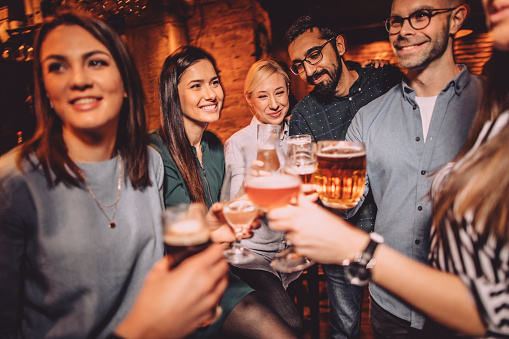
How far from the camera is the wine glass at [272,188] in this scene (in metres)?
1.08

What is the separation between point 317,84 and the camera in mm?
2719

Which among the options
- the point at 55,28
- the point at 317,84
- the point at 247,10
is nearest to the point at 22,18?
the point at 247,10

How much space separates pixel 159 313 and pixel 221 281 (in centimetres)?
23

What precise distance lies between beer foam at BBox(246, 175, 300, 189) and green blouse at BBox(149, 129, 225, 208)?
0.96m

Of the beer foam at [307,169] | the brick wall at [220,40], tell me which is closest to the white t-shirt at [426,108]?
the beer foam at [307,169]

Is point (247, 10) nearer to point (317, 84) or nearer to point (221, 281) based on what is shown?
point (317, 84)

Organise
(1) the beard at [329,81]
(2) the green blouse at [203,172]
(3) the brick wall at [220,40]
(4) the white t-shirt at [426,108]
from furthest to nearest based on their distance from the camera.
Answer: (3) the brick wall at [220,40] → (1) the beard at [329,81] → (2) the green blouse at [203,172] → (4) the white t-shirt at [426,108]

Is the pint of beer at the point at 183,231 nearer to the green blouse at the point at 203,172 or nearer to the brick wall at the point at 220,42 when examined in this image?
the green blouse at the point at 203,172

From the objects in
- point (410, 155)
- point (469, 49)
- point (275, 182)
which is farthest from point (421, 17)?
point (469, 49)

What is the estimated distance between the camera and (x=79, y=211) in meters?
1.26

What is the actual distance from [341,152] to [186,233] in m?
0.79

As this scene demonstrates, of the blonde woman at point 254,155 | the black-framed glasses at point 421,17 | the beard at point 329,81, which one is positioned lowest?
the blonde woman at point 254,155

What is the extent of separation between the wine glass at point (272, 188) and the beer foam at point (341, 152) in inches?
8.9

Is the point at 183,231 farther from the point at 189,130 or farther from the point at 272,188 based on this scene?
the point at 189,130
